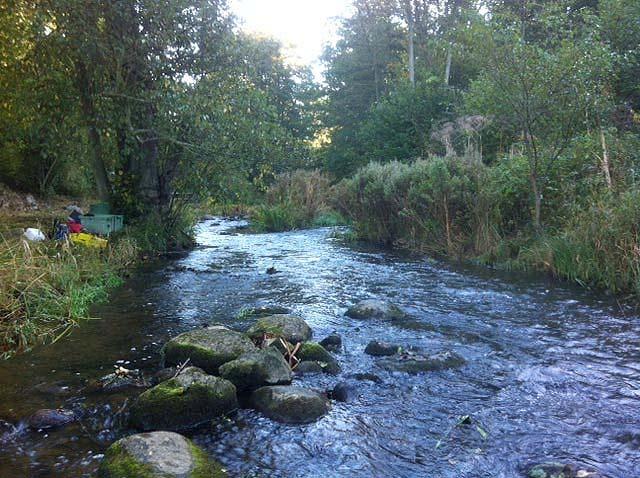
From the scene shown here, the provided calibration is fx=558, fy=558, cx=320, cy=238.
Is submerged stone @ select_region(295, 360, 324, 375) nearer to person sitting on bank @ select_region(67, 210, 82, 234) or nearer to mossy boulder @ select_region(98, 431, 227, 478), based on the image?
mossy boulder @ select_region(98, 431, 227, 478)

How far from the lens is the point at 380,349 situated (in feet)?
21.6

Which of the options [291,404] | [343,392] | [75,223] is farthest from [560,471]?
[75,223]

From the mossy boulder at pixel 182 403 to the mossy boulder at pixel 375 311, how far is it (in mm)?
3434

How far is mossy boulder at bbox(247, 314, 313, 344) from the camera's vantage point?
272 inches

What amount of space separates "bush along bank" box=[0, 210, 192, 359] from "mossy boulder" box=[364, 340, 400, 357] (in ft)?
13.0

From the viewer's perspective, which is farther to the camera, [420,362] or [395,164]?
[395,164]

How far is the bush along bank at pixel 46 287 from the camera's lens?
6.95 metres

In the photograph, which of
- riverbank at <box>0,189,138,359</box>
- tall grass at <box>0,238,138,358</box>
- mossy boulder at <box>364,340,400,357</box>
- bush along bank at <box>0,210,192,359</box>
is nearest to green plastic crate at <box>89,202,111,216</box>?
bush along bank at <box>0,210,192,359</box>

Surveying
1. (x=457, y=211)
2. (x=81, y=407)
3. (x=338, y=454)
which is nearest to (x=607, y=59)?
(x=457, y=211)

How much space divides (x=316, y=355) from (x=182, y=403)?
6.13ft

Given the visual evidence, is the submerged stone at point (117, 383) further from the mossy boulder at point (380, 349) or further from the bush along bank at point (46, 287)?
the mossy boulder at point (380, 349)

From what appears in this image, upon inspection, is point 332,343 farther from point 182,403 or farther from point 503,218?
point 503,218

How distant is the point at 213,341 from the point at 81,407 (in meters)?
1.54

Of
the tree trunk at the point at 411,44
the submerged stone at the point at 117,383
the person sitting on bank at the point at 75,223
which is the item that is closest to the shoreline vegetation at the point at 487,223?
the submerged stone at the point at 117,383
